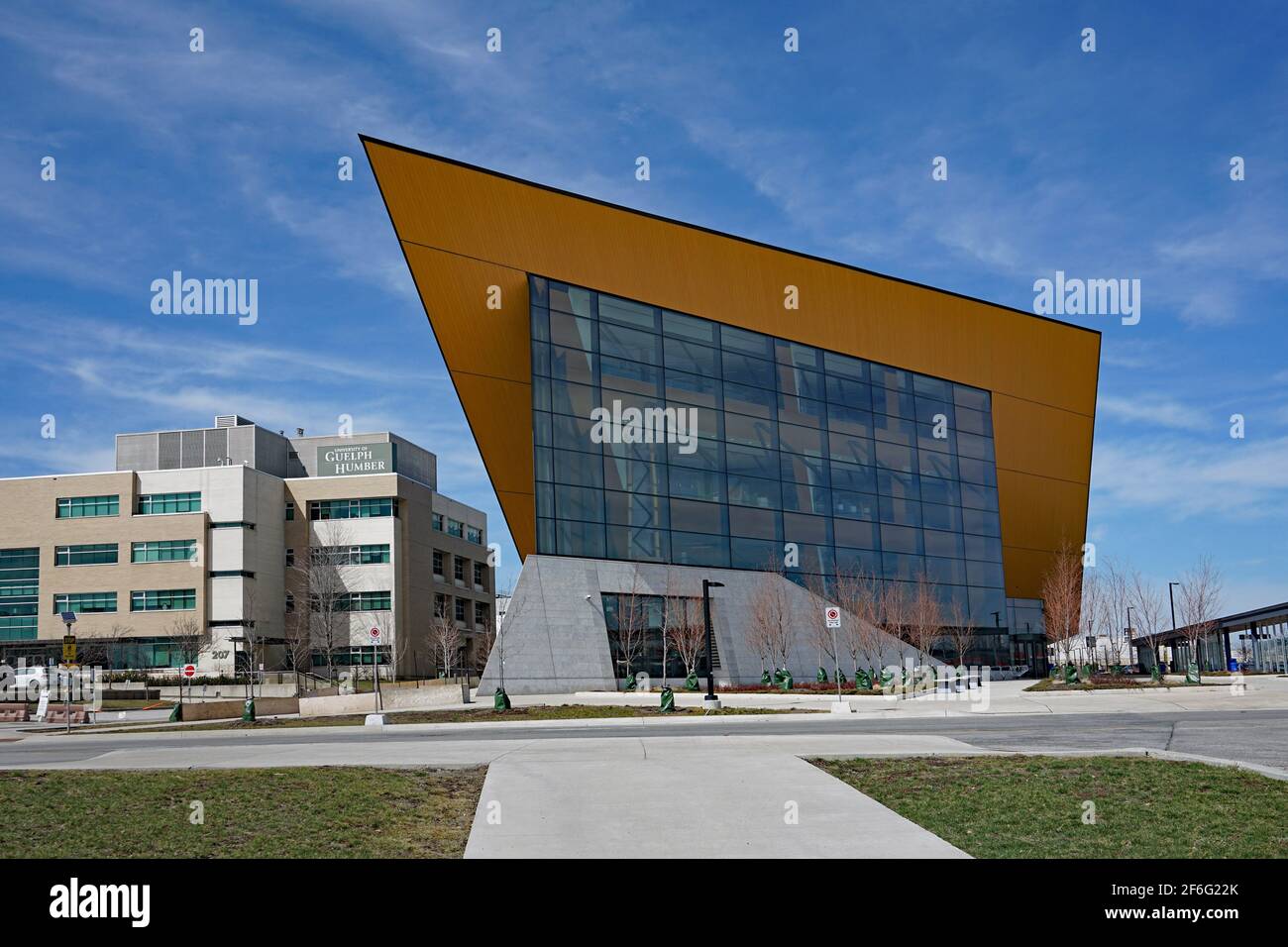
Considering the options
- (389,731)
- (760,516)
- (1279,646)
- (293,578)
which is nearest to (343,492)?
(293,578)

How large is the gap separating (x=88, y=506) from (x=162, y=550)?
22.1 ft

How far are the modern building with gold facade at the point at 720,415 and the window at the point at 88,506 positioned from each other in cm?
4830

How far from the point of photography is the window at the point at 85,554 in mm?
79875

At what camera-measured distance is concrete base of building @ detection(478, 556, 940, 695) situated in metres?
43.5

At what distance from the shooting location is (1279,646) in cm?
7512

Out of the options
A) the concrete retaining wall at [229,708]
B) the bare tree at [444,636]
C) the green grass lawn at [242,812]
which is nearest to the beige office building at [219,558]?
the bare tree at [444,636]

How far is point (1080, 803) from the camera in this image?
469 inches

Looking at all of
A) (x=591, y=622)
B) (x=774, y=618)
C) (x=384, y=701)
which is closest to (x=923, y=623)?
(x=774, y=618)

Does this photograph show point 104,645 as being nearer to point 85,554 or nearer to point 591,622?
point 85,554

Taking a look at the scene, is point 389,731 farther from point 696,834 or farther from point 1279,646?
point 1279,646

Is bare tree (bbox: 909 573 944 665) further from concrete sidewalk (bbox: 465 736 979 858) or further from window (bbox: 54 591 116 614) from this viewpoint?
window (bbox: 54 591 116 614)

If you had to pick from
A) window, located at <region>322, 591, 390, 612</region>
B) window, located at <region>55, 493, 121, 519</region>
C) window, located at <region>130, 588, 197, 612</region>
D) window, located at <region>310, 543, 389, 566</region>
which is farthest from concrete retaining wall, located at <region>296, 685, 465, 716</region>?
window, located at <region>55, 493, 121, 519</region>

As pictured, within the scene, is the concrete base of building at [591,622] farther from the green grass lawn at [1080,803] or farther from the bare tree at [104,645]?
the bare tree at [104,645]
